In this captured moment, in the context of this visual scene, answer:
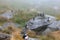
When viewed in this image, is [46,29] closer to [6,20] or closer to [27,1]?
[6,20]

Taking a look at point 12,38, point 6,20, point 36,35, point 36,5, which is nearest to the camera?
point 12,38

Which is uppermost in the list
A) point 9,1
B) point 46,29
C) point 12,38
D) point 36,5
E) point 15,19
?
point 9,1

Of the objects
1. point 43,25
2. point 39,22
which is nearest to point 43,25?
point 43,25

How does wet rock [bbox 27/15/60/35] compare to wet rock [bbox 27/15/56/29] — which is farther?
wet rock [bbox 27/15/56/29]

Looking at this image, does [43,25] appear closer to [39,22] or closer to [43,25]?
[43,25]

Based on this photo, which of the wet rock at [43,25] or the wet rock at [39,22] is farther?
the wet rock at [39,22]

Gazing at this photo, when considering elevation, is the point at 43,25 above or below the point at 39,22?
below

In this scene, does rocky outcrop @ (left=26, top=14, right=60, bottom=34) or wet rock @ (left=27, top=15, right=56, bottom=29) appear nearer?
rocky outcrop @ (left=26, top=14, right=60, bottom=34)

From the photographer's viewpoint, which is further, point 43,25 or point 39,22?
point 39,22

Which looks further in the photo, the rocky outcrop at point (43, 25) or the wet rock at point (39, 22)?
the wet rock at point (39, 22)

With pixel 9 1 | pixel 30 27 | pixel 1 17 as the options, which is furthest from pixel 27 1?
pixel 30 27

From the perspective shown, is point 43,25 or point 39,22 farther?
point 39,22
